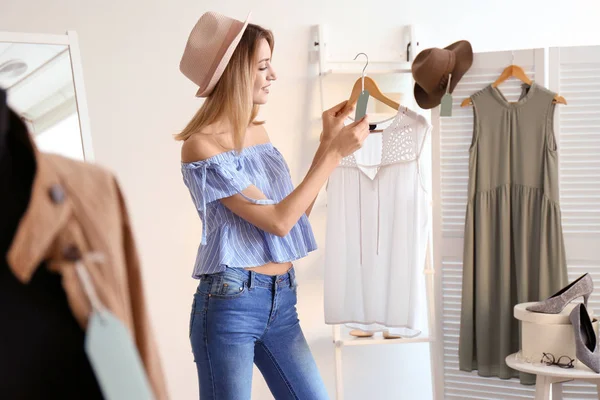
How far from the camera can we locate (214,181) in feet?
6.19

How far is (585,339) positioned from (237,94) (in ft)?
4.57

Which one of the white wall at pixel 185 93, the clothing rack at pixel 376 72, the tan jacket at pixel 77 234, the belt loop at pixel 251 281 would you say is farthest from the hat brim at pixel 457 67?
the tan jacket at pixel 77 234

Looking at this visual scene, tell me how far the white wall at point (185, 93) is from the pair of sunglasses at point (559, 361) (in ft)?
3.23

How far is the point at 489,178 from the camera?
2.71m

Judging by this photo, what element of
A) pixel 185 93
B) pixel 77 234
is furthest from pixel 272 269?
pixel 185 93

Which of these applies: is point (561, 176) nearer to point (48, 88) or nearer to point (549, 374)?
point (549, 374)

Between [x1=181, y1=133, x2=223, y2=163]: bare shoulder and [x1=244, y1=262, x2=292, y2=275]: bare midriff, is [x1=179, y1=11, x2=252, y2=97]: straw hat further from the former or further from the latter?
[x1=244, y1=262, x2=292, y2=275]: bare midriff

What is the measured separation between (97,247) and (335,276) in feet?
6.79

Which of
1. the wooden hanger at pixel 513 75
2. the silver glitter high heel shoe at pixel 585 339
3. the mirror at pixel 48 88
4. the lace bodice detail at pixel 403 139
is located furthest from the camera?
the mirror at pixel 48 88

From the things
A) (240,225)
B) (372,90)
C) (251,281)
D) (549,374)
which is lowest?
(549,374)

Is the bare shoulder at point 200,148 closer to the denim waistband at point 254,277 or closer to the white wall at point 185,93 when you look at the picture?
the denim waistband at point 254,277

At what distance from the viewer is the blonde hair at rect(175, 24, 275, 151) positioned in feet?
6.31

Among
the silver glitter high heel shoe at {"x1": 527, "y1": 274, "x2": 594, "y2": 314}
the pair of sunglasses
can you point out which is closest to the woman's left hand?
the silver glitter high heel shoe at {"x1": 527, "y1": 274, "x2": 594, "y2": 314}

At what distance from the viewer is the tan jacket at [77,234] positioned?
0.66 m
